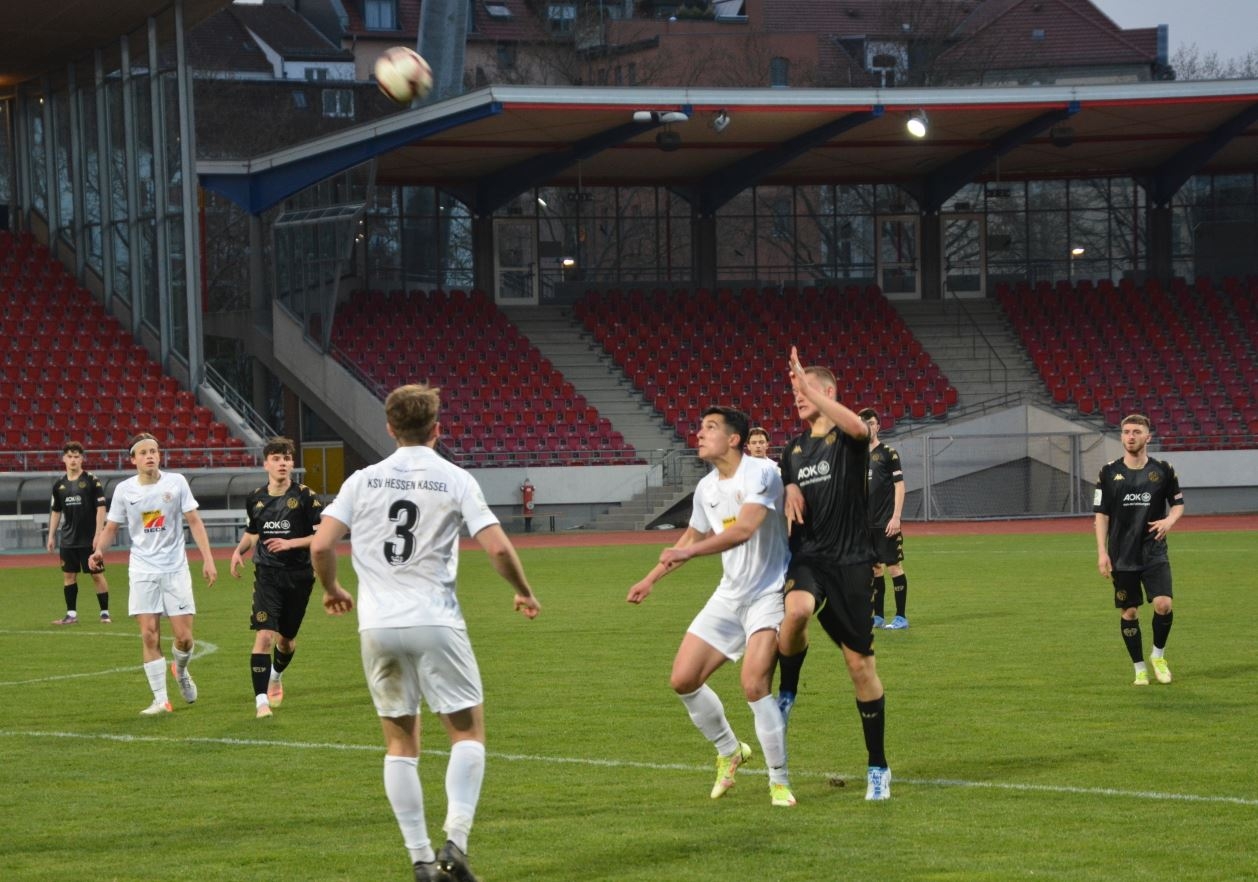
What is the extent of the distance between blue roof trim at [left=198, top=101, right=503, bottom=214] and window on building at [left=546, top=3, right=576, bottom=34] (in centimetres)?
3123

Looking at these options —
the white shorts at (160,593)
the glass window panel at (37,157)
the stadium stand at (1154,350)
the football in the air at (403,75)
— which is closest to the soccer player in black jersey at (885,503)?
the white shorts at (160,593)

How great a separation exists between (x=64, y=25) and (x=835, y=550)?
1340 inches

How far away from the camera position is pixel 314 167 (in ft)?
133

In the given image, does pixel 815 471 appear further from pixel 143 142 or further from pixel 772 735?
pixel 143 142

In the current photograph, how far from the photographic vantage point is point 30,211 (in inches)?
1745

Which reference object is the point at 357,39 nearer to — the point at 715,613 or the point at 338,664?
the point at 338,664

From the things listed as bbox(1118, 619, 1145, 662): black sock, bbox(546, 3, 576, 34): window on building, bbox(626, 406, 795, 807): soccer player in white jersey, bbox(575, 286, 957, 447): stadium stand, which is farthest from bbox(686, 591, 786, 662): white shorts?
bbox(546, 3, 576, 34): window on building

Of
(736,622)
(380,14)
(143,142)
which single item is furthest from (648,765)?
(380,14)

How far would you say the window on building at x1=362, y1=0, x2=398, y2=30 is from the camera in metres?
85.7

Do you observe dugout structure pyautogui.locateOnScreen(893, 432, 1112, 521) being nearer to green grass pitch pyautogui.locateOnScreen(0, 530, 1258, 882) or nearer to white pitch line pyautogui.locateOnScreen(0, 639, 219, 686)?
green grass pitch pyautogui.locateOnScreen(0, 530, 1258, 882)

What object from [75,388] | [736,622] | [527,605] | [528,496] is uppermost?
[75,388]

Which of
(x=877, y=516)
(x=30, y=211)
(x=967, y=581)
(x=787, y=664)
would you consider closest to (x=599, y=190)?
(x=30, y=211)

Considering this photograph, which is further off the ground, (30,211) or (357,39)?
(357,39)

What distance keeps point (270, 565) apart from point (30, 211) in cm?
3506
